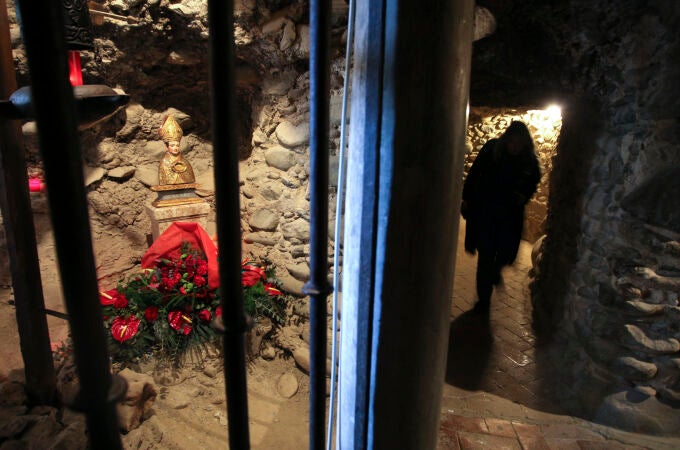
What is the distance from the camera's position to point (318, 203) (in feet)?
2.03

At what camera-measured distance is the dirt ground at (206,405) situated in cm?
216

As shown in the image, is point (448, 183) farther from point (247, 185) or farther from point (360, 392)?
point (247, 185)

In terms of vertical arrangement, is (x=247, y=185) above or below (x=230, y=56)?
below

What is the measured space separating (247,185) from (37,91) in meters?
2.95

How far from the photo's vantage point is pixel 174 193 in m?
3.06

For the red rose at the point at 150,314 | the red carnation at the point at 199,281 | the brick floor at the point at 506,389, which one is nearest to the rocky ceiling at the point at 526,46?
the brick floor at the point at 506,389

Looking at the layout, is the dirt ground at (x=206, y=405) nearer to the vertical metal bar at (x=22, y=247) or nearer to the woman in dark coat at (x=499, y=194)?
the vertical metal bar at (x=22, y=247)

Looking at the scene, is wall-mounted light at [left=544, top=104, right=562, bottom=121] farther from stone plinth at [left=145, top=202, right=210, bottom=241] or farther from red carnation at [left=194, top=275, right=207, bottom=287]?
red carnation at [left=194, top=275, right=207, bottom=287]

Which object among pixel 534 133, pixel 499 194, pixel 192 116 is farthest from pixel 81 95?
pixel 534 133

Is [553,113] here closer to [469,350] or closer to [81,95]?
[469,350]

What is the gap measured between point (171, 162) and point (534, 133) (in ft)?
14.9

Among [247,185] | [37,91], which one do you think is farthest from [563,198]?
[37,91]

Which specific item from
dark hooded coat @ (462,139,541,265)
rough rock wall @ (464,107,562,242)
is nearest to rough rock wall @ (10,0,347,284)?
dark hooded coat @ (462,139,541,265)

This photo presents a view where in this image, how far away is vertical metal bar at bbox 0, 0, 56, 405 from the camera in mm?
1576
